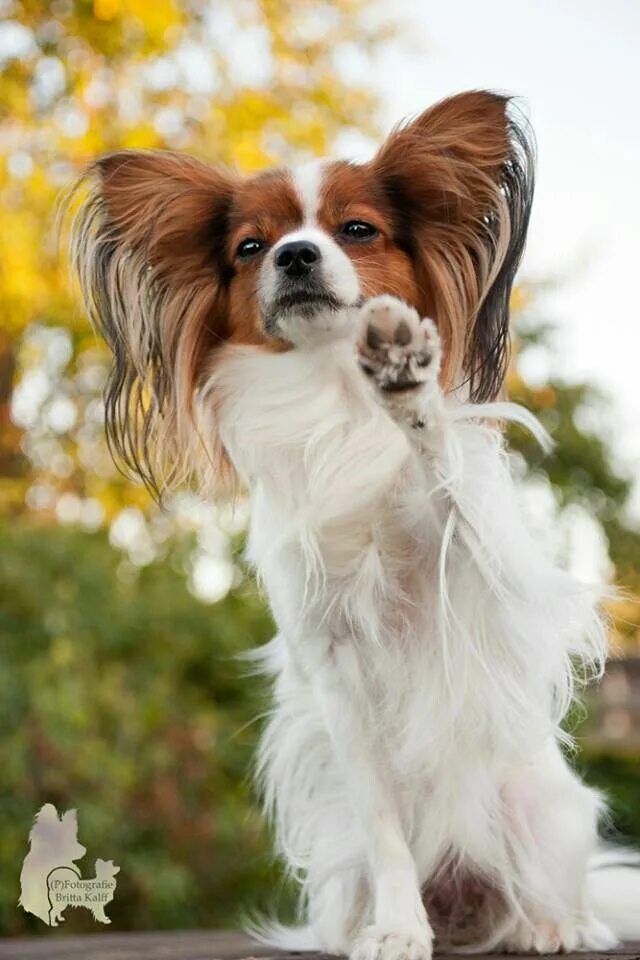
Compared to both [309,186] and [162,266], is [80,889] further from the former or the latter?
[309,186]

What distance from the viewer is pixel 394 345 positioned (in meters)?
2.57

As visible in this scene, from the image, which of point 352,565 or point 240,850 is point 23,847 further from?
point 352,565

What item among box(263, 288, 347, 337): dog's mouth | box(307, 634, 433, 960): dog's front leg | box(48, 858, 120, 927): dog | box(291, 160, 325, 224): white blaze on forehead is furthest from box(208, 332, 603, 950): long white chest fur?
box(48, 858, 120, 927): dog

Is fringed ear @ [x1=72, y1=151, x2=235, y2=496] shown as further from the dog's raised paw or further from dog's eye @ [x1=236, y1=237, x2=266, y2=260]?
the dog's raised paw

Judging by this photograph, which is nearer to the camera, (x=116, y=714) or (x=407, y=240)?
(x=407, y=240)

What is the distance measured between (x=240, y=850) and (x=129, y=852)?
0.61 meters

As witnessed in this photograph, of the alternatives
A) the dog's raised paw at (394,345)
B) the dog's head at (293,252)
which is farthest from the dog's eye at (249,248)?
the dog's raised paw at (394,345)

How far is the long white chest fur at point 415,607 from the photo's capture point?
293 centimetres

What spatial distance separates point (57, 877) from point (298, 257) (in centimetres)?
144

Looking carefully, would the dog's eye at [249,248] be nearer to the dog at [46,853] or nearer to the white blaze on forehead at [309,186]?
the white blaze on forehead at [309,186]

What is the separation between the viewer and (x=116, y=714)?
263 inches

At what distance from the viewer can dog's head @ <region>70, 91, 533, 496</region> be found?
3.12 m

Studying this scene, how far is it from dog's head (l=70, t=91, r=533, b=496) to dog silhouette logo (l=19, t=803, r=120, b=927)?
3.42 ft

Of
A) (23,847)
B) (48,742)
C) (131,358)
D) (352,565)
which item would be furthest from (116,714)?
(352,565)
